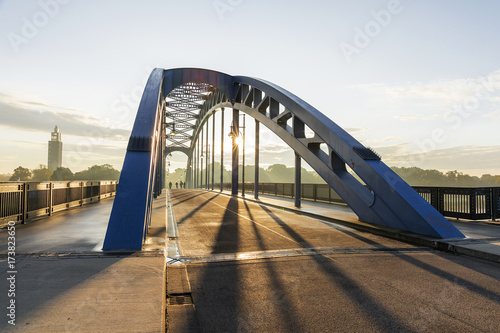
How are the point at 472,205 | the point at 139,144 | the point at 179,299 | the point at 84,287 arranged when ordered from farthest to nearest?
the point at 472,205 → the point at 139,144 → the point at 179,299 → the point at 84,287

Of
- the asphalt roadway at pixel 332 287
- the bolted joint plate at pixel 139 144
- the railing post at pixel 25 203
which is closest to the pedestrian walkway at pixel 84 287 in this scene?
the asphalt roadway at pixel 332 287

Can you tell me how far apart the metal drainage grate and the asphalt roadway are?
0.25 feet

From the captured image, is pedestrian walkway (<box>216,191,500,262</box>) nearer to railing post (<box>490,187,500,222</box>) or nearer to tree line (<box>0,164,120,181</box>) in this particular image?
railing post (<box>490,187,500,222</box>)

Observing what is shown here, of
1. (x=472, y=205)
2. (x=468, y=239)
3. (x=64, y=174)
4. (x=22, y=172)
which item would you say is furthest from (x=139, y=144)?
(x=22, y=172)

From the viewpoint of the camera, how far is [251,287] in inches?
171

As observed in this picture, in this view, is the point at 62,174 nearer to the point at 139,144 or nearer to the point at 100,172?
the point at 100,172

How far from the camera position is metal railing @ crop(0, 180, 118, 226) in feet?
29.1

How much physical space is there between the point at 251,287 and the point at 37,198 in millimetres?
9931

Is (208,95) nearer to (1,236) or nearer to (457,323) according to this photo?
(1,236)

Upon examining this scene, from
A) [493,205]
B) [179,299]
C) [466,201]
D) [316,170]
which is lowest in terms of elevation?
[179,299]

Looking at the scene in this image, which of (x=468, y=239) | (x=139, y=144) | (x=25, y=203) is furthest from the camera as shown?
(x=25, y=203)

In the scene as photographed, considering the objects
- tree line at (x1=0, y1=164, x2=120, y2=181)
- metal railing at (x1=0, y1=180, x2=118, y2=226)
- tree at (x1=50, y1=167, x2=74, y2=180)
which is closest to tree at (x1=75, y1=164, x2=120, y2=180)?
tree line at (x1=0, y1=164, x2=120, y2=181)

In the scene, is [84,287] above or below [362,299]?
above

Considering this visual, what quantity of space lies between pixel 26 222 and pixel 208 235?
19.4ft
